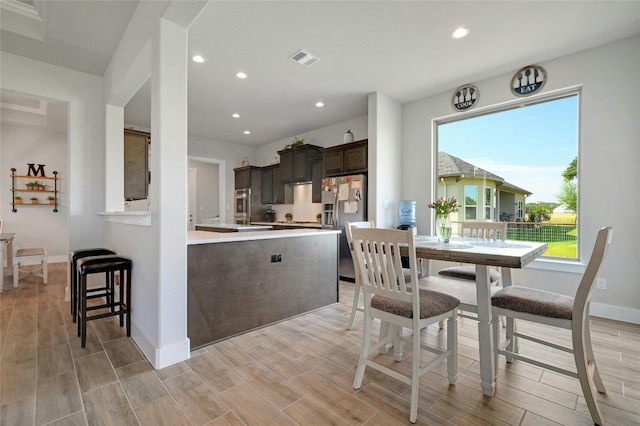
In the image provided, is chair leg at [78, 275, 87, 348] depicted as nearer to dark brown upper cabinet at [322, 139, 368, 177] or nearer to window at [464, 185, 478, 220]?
dark brown upper cabinet at [322, 139, 368, 177]

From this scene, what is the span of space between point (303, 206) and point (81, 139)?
4.00 meters

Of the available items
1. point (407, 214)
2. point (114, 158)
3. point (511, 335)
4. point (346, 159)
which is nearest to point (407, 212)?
point (407, 214)

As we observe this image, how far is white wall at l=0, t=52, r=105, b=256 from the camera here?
10.8ft

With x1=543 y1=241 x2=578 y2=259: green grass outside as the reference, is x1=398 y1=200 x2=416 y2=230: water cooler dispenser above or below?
above

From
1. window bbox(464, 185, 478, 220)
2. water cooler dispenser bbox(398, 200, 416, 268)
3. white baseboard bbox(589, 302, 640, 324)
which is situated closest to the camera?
white baseboard bbox(589, 302, 640, 324)

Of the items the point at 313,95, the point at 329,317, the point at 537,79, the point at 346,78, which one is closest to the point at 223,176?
the point at 313,95

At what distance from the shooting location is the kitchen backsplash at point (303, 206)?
20.6ft

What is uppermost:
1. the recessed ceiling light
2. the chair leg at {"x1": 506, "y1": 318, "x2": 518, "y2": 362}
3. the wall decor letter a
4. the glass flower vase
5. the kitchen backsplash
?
the recessed ceiling light

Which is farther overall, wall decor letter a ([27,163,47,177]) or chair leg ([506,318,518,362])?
wall decor letter a ([27,163,47,177])

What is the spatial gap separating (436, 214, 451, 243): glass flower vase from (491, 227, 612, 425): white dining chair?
0.54m

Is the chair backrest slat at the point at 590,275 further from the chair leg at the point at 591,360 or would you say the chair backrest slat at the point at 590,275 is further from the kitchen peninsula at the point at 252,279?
the kitchen peninsula at the point at 252,279

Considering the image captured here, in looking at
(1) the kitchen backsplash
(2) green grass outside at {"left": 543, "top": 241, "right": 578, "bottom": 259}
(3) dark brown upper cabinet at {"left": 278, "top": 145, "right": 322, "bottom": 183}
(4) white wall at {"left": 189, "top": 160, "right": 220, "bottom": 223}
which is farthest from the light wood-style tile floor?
(4) white wall at {"left": 189, "top": 160, "right": 220, "bottom": 223}

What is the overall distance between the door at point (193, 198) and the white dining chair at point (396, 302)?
6.88 meters

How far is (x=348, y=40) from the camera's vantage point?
2877mm
